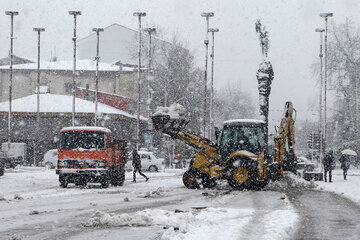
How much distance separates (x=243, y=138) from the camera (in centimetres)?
2497

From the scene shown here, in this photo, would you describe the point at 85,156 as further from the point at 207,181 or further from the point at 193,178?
the point at 207,181

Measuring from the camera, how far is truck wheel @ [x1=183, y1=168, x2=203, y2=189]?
82.1ft

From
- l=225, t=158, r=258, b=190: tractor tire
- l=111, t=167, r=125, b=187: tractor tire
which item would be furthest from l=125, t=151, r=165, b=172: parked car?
l=225, t=158, r=258, b=190: tractor tire

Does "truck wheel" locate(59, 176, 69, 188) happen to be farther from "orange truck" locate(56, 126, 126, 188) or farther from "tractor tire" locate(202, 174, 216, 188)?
"tractor tire" locate(202, 174, 216, 188)

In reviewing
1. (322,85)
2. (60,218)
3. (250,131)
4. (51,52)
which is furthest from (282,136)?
(51,52)

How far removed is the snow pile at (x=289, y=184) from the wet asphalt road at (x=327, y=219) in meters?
7.41

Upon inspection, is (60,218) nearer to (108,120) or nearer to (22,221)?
(22,221)

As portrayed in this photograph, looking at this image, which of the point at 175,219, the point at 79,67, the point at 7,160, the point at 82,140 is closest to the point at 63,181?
the point at 82,140

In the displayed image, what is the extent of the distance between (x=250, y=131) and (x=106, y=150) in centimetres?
555

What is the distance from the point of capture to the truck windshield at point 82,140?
25.3 metres

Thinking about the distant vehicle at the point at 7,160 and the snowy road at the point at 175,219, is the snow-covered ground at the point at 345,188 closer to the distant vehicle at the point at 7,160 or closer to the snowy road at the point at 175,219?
the snowy road at the point at 175,219

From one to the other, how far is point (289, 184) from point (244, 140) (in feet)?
13.7

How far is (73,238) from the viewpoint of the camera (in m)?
9.95

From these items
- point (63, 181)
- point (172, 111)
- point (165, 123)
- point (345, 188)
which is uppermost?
point (172, 111)
